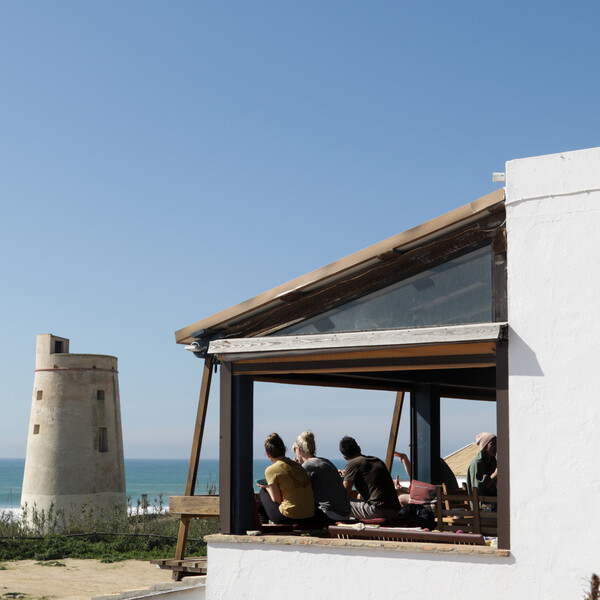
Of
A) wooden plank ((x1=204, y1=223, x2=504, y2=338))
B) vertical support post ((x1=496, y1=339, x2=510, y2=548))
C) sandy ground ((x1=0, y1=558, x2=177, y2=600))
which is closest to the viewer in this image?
vertical support post ((x1=496, y1=339, x2=510, y2=548))

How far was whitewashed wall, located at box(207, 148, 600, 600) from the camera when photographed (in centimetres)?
668

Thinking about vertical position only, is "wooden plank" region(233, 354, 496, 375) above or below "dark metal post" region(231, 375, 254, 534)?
above

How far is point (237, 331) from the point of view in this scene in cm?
856

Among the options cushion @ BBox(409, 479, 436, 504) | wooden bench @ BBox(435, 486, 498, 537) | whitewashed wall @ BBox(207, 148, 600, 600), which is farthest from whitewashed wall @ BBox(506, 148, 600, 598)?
cushion @ BBox(409, 479, 436, 504)

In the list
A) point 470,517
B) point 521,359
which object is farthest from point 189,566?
point 521,359

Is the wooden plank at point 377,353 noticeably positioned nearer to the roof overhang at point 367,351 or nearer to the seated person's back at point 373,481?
the roof overhang at point 367,351

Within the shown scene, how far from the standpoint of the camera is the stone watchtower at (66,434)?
25750 mm

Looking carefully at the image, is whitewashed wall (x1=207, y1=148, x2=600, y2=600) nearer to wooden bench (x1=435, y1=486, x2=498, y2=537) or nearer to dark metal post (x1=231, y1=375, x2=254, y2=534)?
wooden bench (x1=435, y1=486, x2=498, y2=537)

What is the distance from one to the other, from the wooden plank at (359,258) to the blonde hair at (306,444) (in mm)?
1676

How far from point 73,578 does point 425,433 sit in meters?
6.56

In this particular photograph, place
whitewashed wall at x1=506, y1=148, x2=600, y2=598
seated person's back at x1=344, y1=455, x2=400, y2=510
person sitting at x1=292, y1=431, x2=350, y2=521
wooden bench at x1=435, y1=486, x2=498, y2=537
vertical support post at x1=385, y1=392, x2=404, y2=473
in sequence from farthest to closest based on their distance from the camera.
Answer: vertical support post at x1=385, y1=392, x2=404, y2=473, person sitting at x1=292, y1=431, x2=350, y2=521, seated person's back at x1=344, y1=455, x2=400, y2=510, wooden bench at x1=435, y1=486, x2=498, y2=537, whitewashed wall at x1=506, y1=148, x2=600, y2=598

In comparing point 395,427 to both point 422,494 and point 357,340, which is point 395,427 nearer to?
point 422,494

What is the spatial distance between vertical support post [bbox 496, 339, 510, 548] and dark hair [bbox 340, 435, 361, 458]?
222cm

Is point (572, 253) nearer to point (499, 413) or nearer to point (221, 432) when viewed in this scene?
point (499, 413)
